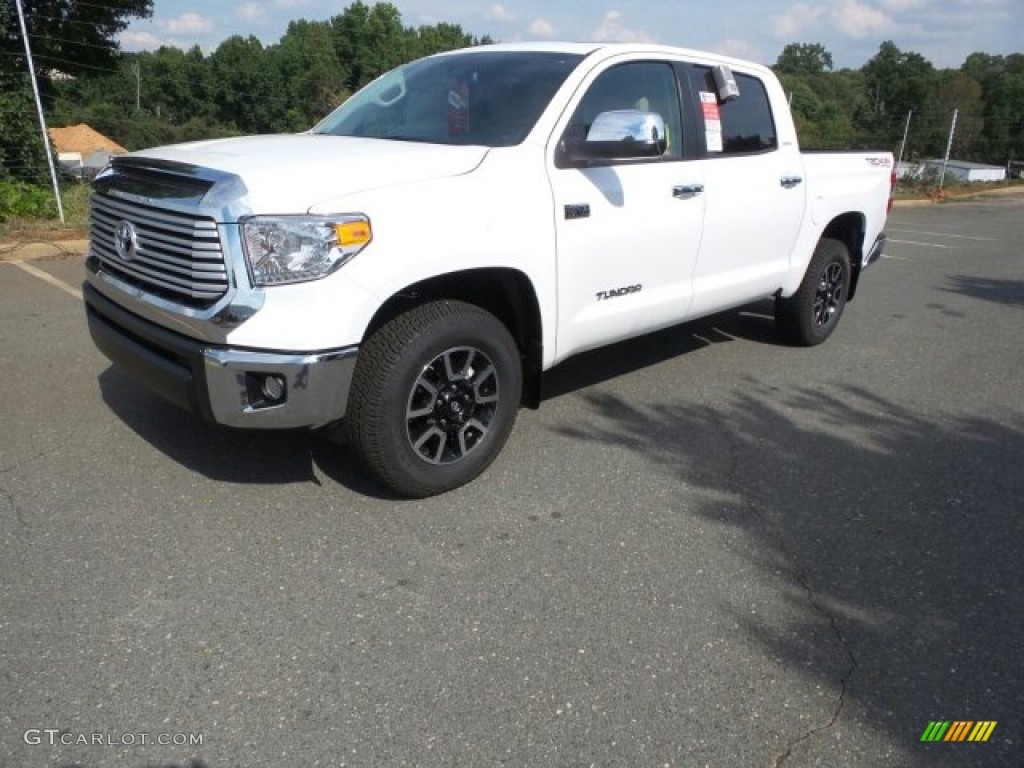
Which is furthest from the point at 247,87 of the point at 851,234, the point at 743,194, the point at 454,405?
the point at 454,405

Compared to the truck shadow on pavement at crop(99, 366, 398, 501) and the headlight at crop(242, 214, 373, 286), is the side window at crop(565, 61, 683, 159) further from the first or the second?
the truck shadow on pavement at crop(99, 366, 398, 501)

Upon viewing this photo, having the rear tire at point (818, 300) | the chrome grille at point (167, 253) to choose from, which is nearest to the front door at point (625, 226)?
the chrome grille at point (167, 253)

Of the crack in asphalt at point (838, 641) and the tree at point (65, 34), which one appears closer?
the crack in asphalt at point (838, 641)

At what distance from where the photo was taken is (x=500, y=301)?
3.71 m

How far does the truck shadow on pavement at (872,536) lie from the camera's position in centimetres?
247

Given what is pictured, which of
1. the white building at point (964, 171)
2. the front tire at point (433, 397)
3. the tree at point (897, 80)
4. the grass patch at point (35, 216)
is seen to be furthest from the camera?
the tree at point (897, 80)

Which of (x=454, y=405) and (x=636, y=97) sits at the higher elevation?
(x=636, y=97)

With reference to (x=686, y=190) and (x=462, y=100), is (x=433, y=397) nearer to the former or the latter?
(x=462, y=100)

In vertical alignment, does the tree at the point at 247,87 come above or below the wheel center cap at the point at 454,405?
above

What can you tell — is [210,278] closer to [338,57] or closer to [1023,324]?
[1023,324]

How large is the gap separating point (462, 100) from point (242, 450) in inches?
79.2

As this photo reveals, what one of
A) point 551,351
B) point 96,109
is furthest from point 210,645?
point 96,109

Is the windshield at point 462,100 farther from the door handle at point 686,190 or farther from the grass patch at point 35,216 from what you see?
the grass patch at point 35,216

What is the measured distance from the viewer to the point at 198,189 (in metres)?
2.98
